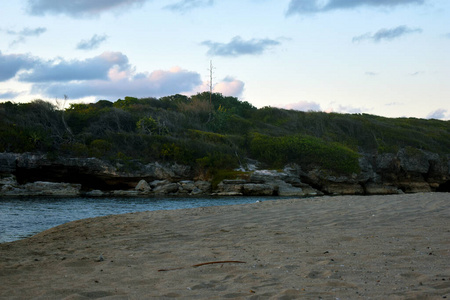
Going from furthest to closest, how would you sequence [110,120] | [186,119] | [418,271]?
[186,119] → [110,120] → [418,271]

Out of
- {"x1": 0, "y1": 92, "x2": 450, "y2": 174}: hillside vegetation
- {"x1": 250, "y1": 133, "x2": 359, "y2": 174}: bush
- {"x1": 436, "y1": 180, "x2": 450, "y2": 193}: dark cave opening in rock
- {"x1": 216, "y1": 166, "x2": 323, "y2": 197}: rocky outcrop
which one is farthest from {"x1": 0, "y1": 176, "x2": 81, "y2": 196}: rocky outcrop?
{"x1": 436, "y1": 180, "x2": 450, "y2": 193}: dark cave opening in rock

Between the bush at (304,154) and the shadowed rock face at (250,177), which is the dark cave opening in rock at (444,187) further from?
the bush at (304,154)

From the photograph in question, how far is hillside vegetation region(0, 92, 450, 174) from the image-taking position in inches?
1254

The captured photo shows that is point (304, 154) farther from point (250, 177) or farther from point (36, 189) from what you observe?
point (36, 189)

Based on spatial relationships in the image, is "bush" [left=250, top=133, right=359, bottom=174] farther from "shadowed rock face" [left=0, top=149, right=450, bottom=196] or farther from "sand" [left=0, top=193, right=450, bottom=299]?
"sand" [left=0, top=193, right=450, bottom=299]

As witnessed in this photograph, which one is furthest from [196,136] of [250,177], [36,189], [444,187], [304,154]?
[444,187]

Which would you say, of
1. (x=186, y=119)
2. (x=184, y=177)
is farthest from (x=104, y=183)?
(x=186, y=119)

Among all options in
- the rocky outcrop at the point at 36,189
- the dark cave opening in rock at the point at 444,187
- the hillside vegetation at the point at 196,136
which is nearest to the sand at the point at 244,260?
the rocky outcrop at the point at 36,189

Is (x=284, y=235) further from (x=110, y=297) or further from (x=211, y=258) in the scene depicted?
(x=110, y=297)

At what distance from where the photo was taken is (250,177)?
29859mm

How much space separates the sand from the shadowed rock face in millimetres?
20033

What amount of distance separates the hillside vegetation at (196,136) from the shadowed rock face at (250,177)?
0.95 metres

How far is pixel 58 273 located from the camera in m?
5.18

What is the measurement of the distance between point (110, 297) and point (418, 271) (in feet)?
10.2
